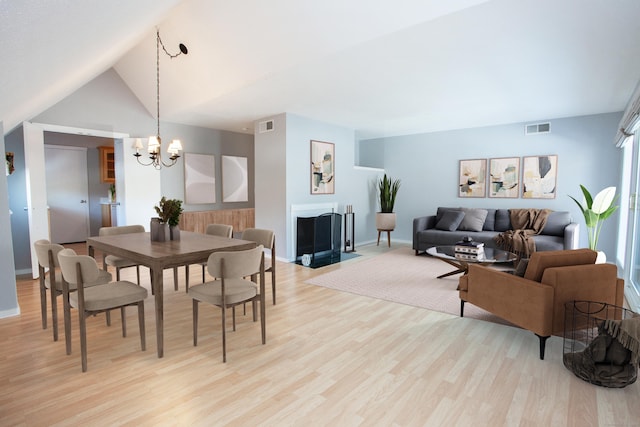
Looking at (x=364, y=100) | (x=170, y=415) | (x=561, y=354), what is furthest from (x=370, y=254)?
(x=170, y=415)

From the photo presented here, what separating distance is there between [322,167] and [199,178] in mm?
2456

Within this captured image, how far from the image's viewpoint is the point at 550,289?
2.49 m

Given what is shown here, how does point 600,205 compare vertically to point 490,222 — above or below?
above

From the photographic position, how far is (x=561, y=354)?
2590mm

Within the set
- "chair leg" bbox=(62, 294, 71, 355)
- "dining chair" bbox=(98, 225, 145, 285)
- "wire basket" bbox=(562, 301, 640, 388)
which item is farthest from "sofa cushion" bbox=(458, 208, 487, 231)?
"chair leg" bbox=(62, 294, 71, 355)

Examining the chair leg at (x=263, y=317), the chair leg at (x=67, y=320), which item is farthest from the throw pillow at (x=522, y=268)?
the chair leg at (x=67, y=320)

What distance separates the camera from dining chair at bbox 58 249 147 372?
2.31 m

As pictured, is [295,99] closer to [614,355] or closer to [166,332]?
[166,332]

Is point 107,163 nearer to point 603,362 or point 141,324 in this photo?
point 141,324

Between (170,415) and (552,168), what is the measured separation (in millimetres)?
6632

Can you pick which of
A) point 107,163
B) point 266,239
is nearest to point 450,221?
point 266,239

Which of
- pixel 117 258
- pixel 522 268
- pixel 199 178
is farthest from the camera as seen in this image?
pixel 199 178

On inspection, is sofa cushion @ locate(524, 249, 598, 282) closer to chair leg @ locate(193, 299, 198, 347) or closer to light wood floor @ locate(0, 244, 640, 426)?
light wood floor @ locate(0, 244, 640, 426)

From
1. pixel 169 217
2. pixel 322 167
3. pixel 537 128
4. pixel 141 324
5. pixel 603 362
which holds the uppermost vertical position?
pixel 537 128
